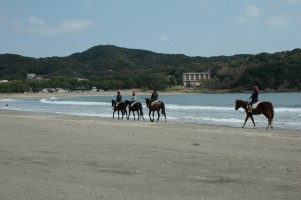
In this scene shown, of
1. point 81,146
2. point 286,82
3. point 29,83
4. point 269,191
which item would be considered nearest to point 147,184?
point 269,191

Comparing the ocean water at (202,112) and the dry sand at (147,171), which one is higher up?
the dry sand at (147,171)

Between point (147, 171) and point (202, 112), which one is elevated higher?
point (147, 171)

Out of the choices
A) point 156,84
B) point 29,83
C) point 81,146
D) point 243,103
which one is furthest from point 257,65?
point 81,146

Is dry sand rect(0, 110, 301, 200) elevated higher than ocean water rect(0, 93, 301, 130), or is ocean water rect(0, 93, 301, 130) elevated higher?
dry sand rect(0, 110, 301, 200)

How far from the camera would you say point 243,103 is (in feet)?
71.3

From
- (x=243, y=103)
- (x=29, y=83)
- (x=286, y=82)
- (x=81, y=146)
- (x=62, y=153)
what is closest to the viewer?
(x=62, y=153)

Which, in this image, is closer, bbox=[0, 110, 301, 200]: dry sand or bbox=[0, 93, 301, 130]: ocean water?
bbox=[0, 110, 301, 200]: dry sand

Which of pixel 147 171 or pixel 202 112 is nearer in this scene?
pixel 147 171

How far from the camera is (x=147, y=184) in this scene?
6113 millimetres

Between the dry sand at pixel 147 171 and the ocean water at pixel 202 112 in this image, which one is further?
the ocean water at pixel 202 112

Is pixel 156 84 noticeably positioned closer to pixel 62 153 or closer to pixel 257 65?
pixel 257 65

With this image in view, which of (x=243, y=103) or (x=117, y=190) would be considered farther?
(x=243, y=103)

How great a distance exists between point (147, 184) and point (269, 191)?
5.47ft

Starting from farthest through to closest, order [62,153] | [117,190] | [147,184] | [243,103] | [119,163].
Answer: [243,103] < [62,153] < [119,163] < [147,184] < [117,190]
